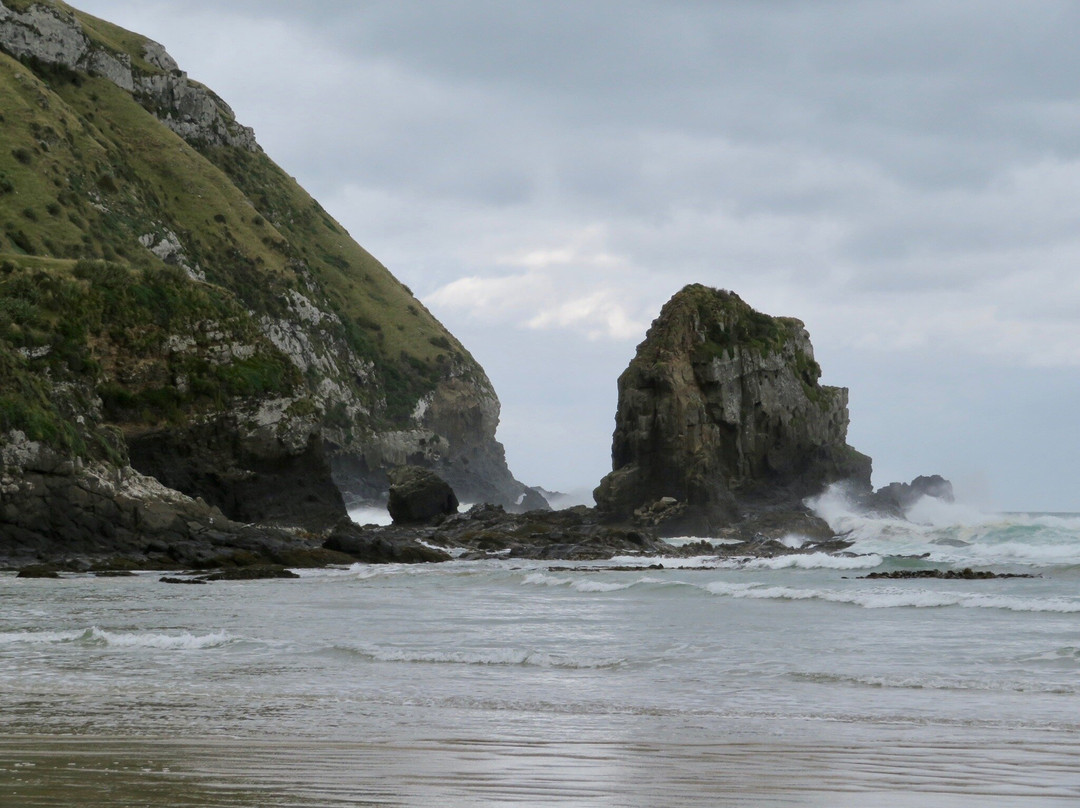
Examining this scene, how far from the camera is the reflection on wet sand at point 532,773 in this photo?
6391mm

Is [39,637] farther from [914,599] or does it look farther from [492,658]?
[914,599]

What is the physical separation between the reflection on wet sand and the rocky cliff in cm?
3274

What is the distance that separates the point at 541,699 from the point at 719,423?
52.1 meters

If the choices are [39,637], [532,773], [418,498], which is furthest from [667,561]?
[532,773]

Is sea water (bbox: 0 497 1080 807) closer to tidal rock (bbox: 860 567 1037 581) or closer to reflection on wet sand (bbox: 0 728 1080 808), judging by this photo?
reflection on wet sand (bbox: 0 728 1080 808)

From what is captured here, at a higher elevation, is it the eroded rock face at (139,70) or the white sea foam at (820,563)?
the eroded rock face at (139,70)

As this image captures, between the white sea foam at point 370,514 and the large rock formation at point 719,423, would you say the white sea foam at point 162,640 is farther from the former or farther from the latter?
the white sea foam at point 370,514

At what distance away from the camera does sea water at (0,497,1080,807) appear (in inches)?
271

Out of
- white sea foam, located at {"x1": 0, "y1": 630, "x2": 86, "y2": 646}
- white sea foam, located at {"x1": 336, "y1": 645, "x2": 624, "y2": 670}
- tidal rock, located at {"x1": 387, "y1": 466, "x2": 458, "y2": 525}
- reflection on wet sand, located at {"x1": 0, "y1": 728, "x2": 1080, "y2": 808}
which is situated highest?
tidal rock, located at {"x1": 387, "y1": 466, "x2": 458, "y2": 525}

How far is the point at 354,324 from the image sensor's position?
109875mm

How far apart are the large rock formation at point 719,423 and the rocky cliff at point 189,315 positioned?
52.0 feet

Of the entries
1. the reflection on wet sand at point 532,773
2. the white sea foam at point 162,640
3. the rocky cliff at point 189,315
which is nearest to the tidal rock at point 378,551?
the rocky cliff at point 189,315

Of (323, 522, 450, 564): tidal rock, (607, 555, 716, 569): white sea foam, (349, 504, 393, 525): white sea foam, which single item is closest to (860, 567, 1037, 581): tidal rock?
(607, 555, 716, 569): white sea foam

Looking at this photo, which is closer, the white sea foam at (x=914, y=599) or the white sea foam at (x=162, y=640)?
the white sea foam at (x=162, y=640)
